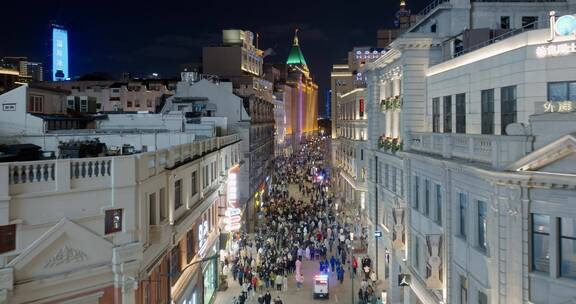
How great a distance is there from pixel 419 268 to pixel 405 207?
3.89 m

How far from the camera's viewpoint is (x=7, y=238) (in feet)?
46.8

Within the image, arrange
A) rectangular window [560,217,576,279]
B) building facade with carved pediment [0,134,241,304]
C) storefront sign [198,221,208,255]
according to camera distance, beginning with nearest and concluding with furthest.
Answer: building facade with carved pediment [0,134,241,304]
rectangular window [560,217,576,279]
storefront sign [198,221,208,255]

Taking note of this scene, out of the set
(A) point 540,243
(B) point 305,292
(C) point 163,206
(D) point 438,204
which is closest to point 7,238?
(C) point 163,206

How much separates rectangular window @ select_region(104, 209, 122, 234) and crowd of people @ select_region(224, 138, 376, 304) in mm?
16062

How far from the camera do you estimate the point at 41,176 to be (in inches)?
592

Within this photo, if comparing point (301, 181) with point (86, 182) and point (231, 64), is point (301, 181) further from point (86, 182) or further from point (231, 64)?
point (86, 182)

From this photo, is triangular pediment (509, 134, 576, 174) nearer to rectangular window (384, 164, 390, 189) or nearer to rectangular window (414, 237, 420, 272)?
rectangular window (414, 237, 420, 272)

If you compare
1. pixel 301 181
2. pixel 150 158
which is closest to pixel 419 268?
pixel 150 158

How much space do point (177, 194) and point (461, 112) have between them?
1380 cm

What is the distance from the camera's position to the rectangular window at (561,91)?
18.8m

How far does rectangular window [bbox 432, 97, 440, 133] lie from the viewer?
29555 mm

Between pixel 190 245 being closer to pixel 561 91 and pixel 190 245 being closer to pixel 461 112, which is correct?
pixel 461 112

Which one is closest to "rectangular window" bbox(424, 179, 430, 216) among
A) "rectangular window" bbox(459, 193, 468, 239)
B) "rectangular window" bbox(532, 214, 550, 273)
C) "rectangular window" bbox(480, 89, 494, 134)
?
"rectangular window" bbox(480, 89, 494, 134)

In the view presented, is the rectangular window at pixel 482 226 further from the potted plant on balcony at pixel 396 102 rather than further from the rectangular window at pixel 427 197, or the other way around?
the potted plant on balcony at pixel 396 102
